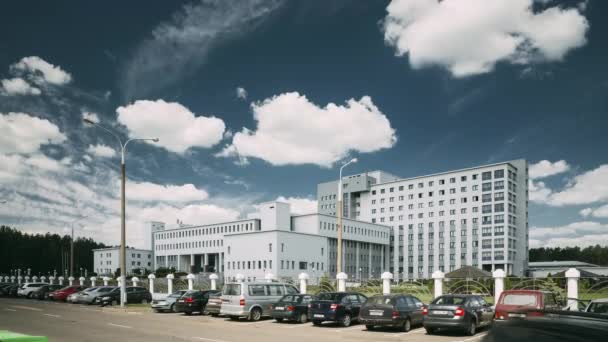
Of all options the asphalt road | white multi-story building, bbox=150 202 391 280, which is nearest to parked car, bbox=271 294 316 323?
the asphalt road

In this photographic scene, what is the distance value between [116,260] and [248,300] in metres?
140

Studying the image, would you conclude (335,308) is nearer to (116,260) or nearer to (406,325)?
(406,325)

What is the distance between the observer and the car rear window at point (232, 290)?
80.5ft

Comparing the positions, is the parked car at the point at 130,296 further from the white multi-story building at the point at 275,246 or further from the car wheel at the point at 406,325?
the white multi-story building at the point at 275,246

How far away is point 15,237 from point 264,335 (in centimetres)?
14836

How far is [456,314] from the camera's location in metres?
18.1

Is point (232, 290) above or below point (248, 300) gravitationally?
above

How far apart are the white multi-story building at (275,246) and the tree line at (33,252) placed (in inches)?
1137

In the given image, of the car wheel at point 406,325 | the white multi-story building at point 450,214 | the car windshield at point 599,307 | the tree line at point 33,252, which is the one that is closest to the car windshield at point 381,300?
the car wheel at point 406,325

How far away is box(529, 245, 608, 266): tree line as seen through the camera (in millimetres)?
156875

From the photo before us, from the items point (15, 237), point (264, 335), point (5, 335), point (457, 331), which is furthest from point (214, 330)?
point (15, 237)

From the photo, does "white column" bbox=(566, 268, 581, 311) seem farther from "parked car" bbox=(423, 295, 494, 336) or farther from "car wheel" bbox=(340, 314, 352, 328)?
"car wheel" bbox=(340, 314, 352, 328)

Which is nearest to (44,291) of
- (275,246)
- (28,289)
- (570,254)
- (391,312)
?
(28,289)

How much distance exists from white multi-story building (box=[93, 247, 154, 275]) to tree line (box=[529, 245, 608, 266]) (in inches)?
Answer: 4702
